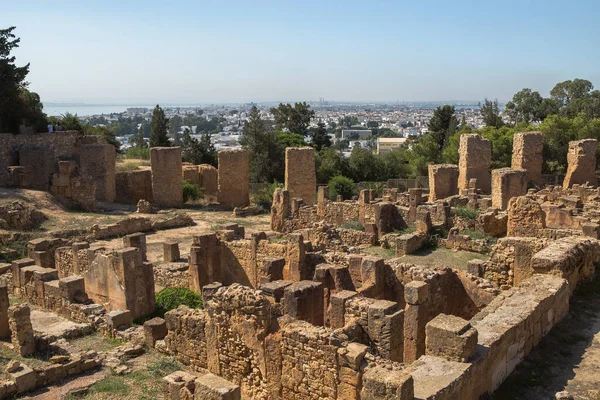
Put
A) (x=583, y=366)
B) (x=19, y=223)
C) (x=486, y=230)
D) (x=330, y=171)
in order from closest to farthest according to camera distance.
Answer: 1. (x=583, y=366)
2. (x=486, y=230)
3. (x=19, y=223)
4. (x=330, y=171)

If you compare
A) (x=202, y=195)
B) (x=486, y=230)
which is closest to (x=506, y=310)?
(x=486, y=230)

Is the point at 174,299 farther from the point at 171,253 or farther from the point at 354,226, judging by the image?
the point at 354,226

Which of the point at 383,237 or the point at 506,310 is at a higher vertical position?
the point at 506,310

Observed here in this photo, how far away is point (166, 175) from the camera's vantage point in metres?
29.9

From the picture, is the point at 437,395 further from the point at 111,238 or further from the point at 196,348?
the point at 111,238

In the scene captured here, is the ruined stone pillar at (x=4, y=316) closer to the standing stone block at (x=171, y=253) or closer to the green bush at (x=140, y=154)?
the standing stone block at (x=171, y=253)

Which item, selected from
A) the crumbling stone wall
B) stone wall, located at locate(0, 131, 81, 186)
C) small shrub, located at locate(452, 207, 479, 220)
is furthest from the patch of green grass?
stone wall, located at locate(0, 131, 81, 186)

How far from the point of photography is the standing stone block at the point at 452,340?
6.88 m

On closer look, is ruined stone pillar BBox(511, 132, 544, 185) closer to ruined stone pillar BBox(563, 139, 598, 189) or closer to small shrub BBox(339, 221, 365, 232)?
ruined stone pillar BBox(563, 139, 598, 189)

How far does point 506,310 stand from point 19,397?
25.8 feet

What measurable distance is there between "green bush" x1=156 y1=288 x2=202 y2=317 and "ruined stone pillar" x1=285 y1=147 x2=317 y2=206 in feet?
45.2

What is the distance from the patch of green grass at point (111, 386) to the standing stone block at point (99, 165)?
2142 cm

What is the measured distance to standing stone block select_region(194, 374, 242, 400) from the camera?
6.80 metres

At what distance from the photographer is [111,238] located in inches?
888
